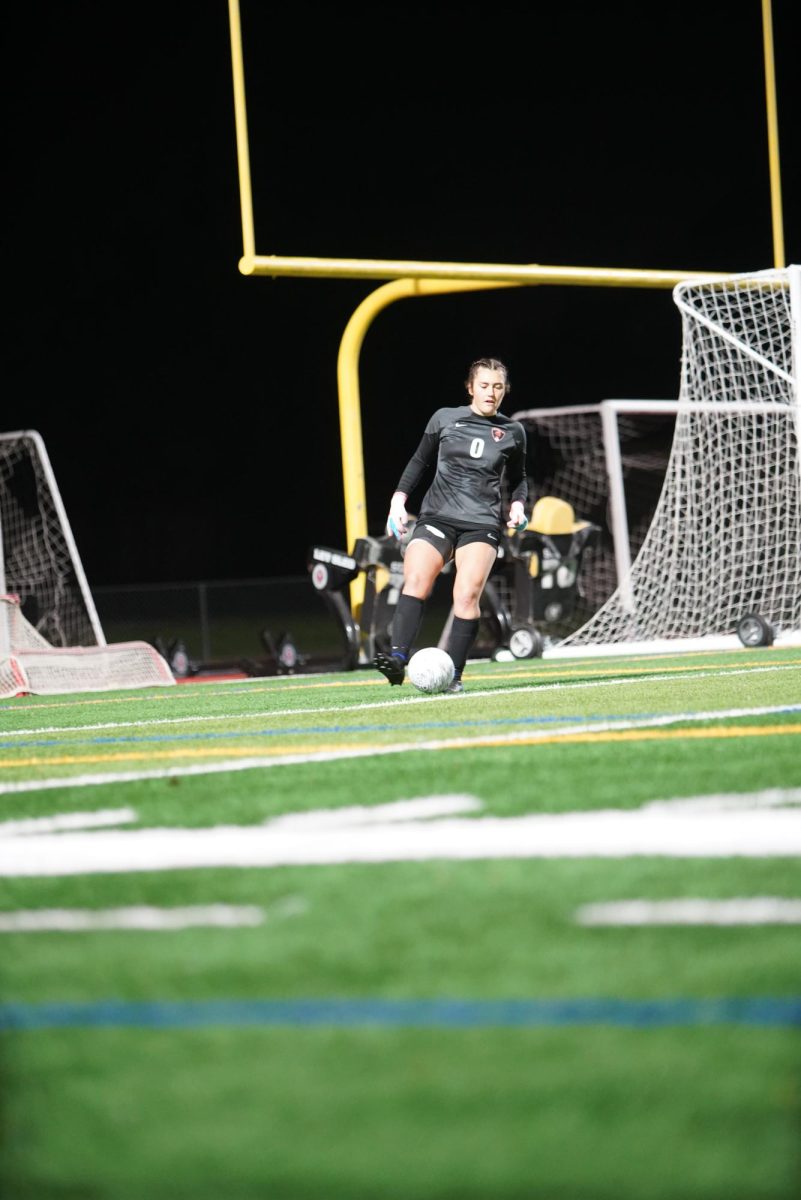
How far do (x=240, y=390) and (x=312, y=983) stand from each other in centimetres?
4100

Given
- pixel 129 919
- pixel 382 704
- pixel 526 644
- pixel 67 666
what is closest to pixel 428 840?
pixel 129 919

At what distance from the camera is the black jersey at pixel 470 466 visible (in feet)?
28.8

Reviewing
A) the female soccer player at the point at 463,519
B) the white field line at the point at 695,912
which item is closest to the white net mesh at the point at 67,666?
the female soccer player at the point at 463,519

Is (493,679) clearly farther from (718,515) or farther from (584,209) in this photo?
(584,209)

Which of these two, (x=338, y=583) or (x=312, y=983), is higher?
(x=312, y=983)

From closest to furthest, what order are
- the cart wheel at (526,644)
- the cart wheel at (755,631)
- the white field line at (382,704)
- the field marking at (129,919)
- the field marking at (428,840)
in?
the field marking at (129,919) < the field marking at (428,840) < the white field line at (382,704) < the cart wheel at (755,631) < the cart wheel at (526,644)

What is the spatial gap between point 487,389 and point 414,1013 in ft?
22.3

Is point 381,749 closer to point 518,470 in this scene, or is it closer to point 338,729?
point 338,729

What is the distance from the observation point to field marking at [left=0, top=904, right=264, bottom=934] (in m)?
2.71

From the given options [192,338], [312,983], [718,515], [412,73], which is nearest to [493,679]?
[718,515]

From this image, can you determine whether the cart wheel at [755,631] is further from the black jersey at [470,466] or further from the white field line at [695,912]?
the white field line at [695,912]

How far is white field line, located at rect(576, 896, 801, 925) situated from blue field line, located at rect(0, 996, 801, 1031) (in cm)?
43

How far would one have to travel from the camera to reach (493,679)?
411 inches

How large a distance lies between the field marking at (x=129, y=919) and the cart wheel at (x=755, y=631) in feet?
32.6
